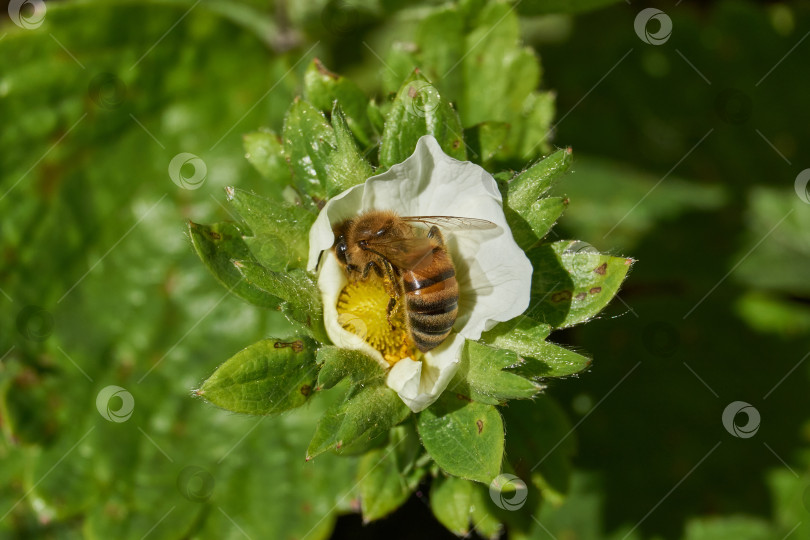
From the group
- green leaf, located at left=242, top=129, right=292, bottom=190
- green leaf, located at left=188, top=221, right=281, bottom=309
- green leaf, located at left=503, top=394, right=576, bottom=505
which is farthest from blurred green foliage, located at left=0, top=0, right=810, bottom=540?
green leaf, located at left=188, top=221, right=281, bottom=309

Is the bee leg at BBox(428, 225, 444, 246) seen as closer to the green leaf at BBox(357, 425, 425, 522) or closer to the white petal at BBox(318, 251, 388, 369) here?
the white petal at BBox(318, 251, 388, 369)

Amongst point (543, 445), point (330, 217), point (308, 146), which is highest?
point (308, 146)

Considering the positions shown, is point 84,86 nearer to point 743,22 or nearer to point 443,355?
point 443,355

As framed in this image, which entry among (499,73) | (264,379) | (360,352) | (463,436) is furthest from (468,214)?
(499,73)

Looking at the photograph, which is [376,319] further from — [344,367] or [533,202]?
[533,202]

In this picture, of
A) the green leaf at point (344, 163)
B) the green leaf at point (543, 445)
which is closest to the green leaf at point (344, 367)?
the green leaf at point (344, 163)

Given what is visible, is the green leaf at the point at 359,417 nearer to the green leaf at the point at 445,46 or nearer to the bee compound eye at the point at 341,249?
the bee compound eye at the point at 341,249

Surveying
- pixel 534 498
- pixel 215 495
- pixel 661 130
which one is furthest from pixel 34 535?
pixel 661 130
